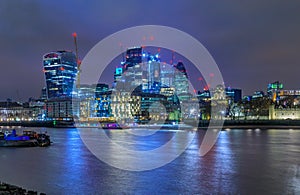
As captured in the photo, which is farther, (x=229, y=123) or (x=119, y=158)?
(x=229, y=123)

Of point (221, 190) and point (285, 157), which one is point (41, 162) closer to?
point (221, 190)

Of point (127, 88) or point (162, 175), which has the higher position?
point (127, 88)

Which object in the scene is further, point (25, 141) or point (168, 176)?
point (25, 141)

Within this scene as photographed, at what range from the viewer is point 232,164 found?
85.1 feet

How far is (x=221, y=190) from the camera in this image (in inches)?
680

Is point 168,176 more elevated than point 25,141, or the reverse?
point 168,176

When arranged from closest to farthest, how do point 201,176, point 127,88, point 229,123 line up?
point 201,176, point 229,123, point 127,88

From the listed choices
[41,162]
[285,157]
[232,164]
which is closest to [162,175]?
[232,164]

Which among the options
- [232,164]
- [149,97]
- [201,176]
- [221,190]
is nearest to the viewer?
[221,190]

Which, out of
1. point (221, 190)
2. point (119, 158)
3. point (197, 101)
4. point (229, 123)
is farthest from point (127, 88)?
point (221, 190)

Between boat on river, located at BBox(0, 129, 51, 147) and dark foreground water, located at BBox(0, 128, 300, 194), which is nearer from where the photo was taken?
dark foreground water, located at BBox(0, 128, 300, 194)

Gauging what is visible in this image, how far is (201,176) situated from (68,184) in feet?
24.7

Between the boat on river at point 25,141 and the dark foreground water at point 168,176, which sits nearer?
the dark foreground water at point 168,176

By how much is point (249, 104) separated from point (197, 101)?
50.6 meters
